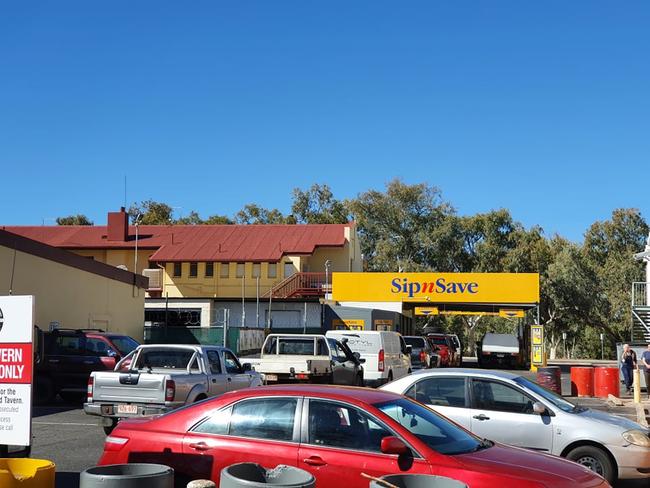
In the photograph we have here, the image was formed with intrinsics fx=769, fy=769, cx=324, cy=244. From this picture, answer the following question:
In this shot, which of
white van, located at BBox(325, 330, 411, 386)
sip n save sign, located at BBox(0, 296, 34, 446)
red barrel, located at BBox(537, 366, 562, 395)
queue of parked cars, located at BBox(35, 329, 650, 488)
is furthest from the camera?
white van, located at BBox(325, 330, 411, 386)

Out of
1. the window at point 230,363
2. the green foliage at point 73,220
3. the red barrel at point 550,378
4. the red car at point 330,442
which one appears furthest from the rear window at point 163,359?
the green foliage at point 73,220

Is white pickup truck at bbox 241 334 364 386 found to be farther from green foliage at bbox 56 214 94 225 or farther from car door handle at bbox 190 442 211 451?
green foliage at bbox 56 214 94 225

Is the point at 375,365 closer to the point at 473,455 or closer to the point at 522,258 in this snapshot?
the point at 473,455

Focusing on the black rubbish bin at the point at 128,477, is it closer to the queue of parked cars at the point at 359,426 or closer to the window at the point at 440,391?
the queue of parked cars at the point at 359,426

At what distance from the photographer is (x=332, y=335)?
79.7 feet

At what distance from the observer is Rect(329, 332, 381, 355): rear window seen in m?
→ 23.8

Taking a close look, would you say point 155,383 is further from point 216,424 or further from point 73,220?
point 73,220

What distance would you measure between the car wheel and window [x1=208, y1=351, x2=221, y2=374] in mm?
7381

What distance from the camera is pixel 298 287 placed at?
157ft

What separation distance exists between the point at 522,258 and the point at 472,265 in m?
4.36

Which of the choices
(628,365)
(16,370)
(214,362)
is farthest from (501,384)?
(628,365)

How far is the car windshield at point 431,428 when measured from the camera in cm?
658

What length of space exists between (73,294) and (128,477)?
74.9 feet

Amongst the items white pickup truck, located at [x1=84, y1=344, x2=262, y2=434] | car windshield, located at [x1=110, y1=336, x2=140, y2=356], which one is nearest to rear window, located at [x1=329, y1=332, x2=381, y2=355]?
car windshield, located at [x1=110, y1=336, x2=140, y2=356]
